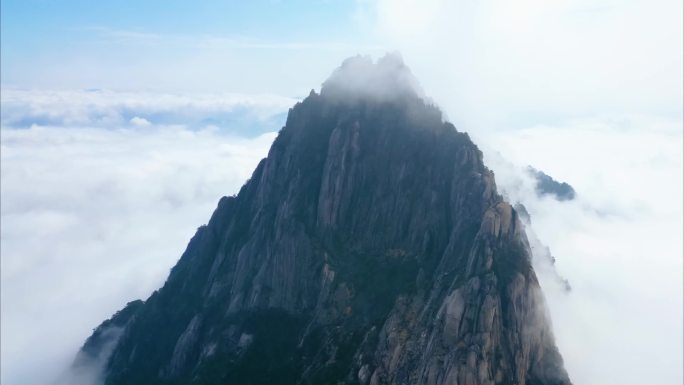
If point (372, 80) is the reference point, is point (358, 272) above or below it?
below

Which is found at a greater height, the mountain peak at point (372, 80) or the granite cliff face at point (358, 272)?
the mountain peak at point (372, 80)

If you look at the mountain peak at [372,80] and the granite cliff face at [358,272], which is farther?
the mountain peak at [372,80]

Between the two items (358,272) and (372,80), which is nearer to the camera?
(358,272)

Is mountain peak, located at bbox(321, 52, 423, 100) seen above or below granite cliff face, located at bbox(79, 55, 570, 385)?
above

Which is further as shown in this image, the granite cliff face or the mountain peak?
the mountain peak

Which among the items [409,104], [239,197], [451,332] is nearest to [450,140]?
[409,104]
